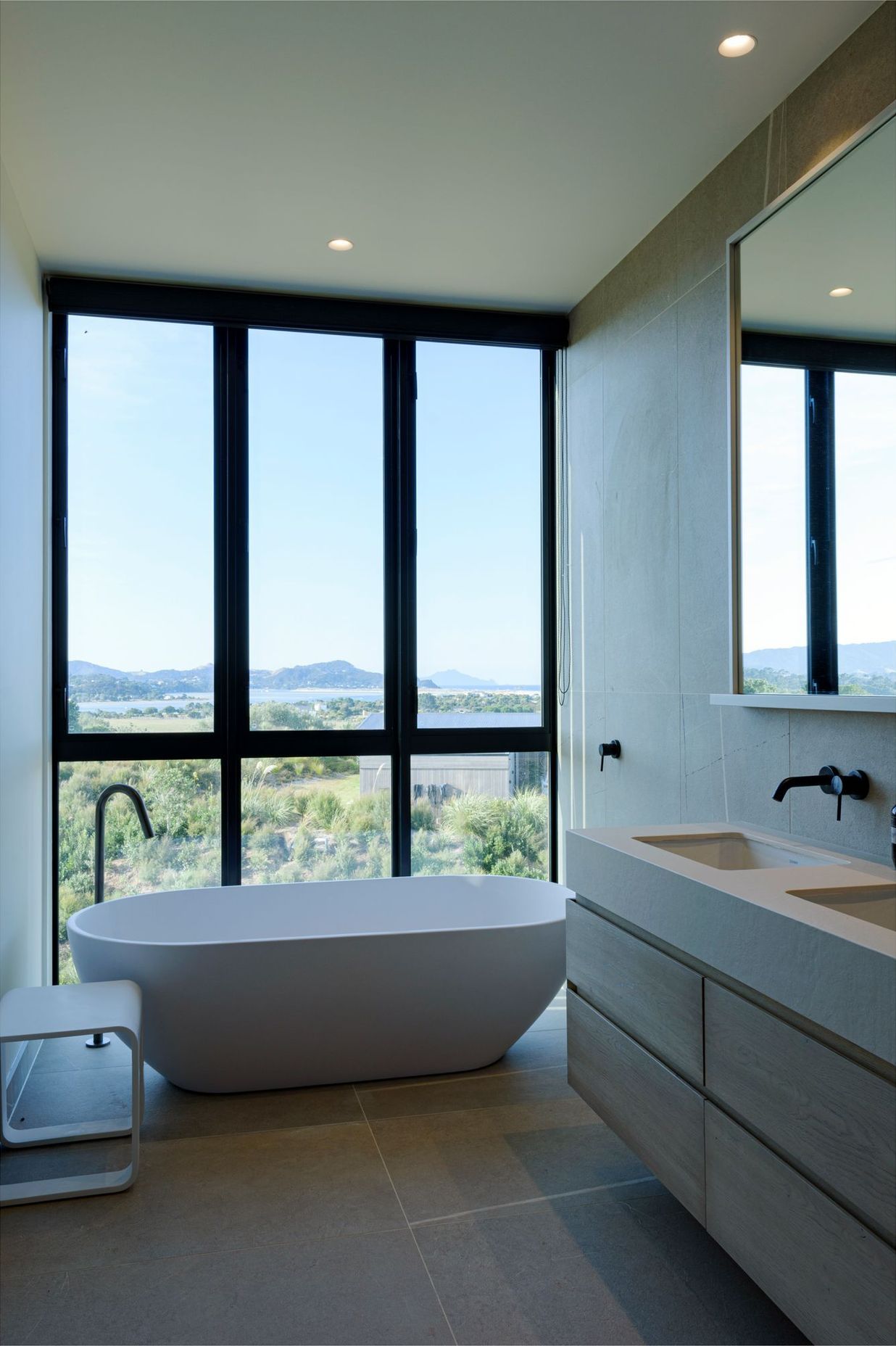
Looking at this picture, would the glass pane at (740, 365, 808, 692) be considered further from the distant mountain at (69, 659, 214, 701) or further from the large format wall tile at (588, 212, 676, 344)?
the distant mountain at (69, 659, 214, 701)

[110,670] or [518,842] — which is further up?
[110,670]

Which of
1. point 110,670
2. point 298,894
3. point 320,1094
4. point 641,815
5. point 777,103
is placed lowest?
point 320,1094

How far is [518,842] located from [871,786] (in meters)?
2.13

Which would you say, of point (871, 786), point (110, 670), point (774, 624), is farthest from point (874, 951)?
point (110, 670)

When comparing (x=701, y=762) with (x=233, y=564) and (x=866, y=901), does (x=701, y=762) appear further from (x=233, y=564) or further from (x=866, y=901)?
(x=233, y=564)

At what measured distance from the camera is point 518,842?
4.24 meters

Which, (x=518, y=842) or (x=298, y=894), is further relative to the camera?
(x=518, y=842)

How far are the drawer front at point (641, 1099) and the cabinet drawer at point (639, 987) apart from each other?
0.04 metres

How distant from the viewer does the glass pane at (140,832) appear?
3797 millimetres

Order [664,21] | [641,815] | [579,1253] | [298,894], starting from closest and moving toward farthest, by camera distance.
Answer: [579,1253] < [664,21] < [641,815] < [298,894]

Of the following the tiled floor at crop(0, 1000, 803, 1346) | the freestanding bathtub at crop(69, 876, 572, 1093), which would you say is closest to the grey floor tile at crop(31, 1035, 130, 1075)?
the tiled floor at crop(0, 1000, 803, 1346)

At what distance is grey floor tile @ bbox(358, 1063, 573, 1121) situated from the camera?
2.89 meters

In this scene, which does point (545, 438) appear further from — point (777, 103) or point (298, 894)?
point (298, 894)

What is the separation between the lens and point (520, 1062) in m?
3.21
